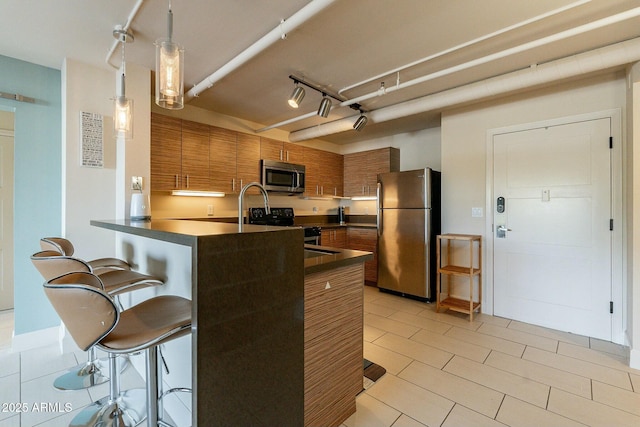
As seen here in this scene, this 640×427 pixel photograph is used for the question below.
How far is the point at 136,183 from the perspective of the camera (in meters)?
2.53

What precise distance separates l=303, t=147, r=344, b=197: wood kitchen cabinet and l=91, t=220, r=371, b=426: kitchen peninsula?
3.20 metres

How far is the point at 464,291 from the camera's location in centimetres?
345

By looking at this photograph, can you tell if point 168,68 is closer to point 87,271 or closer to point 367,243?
point 87,271

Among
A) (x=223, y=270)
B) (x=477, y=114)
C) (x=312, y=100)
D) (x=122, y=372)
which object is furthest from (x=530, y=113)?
(x=122, y=372)

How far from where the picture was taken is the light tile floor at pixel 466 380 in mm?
1640

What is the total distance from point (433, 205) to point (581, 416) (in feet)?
8.22

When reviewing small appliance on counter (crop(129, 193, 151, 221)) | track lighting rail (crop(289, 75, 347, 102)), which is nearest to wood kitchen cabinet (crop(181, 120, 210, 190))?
small appliance on counter (crop(129, 193, 151, 221))

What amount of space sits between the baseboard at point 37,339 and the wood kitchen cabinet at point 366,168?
4192 millimetres

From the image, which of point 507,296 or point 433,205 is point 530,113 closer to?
point 433,205

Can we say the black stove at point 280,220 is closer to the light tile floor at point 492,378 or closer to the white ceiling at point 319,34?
the light tile floor at point 492,378

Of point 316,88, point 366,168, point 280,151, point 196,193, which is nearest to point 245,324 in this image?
point 316,88

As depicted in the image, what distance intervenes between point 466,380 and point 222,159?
342cm

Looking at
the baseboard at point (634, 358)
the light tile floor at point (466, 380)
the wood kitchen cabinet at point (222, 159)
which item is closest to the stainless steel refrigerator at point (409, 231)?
the light tile floor at point (466, 380)

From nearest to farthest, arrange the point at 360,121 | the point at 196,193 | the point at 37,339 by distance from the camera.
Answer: the point at 37,339 < the point at 360,121 < the point at 196,193
